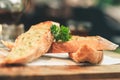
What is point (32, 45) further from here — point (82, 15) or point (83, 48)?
point (82, 15)

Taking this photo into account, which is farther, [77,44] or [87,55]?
[77,44]

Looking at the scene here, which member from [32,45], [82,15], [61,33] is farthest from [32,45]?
[82,15]

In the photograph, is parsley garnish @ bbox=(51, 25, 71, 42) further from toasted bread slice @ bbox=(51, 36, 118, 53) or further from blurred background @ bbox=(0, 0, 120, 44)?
blurred background @ bbox=(0, 0, 120, 44)

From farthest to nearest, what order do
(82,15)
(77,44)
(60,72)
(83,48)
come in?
1. (82,15)
2. (77,44)
3. (83,48)
4. (60,72)

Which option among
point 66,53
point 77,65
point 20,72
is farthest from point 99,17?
point 20,72

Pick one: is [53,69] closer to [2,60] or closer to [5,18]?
[2,60]

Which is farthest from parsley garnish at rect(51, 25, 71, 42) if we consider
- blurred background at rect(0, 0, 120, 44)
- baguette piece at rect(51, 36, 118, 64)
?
blurred background at rect(0, 0, 120, 44)
